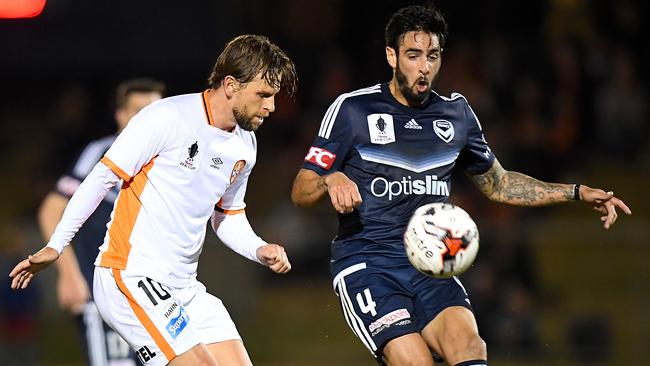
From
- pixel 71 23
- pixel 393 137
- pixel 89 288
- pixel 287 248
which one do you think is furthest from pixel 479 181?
pixel 71 23

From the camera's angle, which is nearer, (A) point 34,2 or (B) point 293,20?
(A) point 34,2

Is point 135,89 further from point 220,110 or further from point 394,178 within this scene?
point 394,178

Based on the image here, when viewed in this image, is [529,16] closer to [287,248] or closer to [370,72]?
[370,72]

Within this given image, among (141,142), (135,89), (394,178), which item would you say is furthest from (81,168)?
(394,178)

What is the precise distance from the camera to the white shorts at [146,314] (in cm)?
525

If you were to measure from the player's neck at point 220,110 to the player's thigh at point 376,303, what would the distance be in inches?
43.4

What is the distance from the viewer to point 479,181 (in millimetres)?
6492

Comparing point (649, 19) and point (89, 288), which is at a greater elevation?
point (649, 19)

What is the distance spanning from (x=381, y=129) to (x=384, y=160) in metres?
0.17

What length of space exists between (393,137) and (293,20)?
8703mm

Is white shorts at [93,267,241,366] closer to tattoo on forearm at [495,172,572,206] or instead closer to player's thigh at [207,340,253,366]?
player's thigh at [207,340,253,366]

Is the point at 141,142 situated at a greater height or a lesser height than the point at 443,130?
greater

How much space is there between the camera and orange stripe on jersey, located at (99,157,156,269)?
17.7 ft

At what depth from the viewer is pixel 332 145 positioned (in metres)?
6.03
